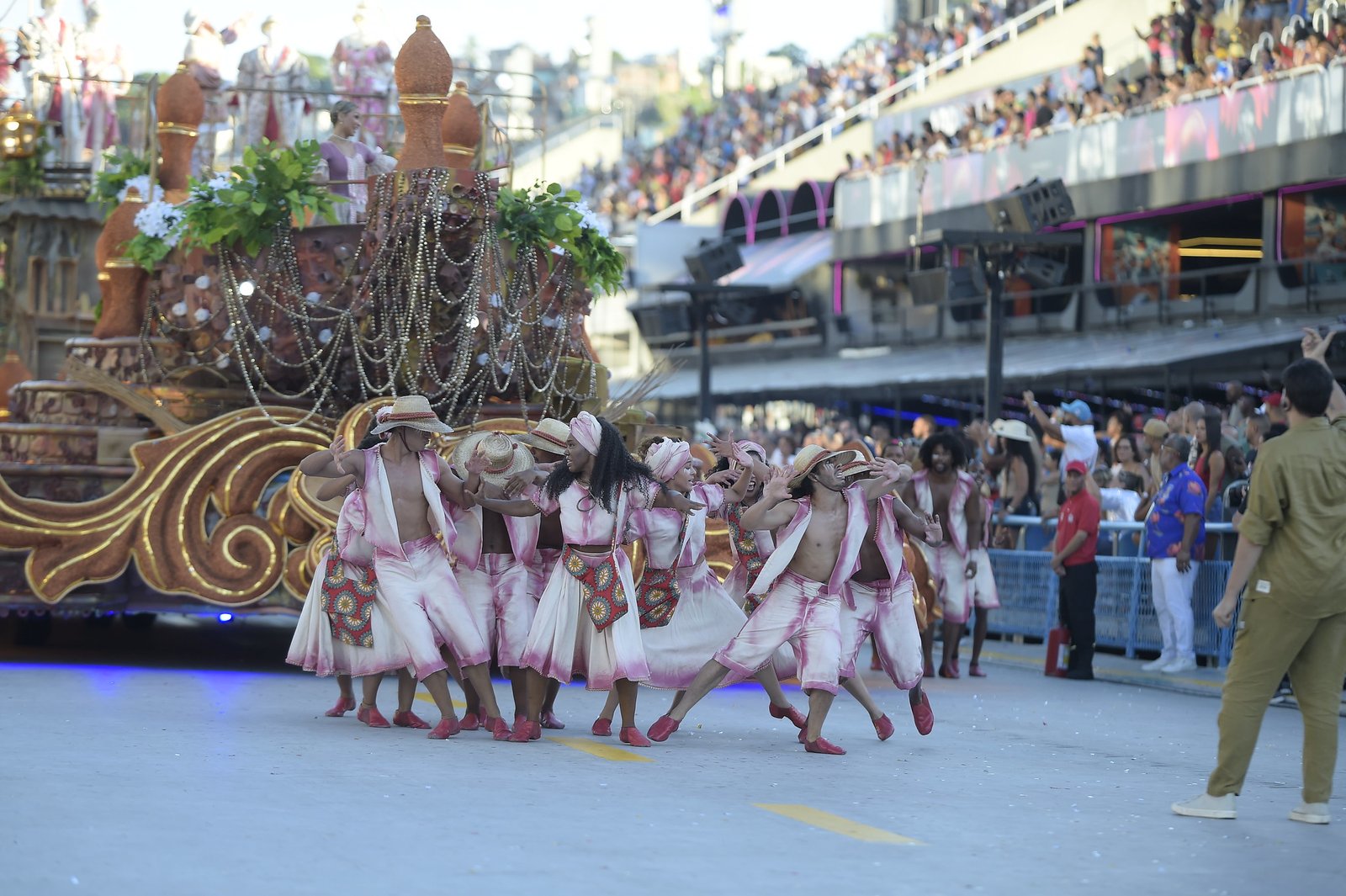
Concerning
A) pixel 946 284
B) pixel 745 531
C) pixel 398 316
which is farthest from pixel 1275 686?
pixel 946 284

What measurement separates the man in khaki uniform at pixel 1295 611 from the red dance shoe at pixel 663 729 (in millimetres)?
2968

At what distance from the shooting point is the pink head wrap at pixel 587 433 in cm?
1042

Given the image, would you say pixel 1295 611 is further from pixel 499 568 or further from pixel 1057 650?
pixel 1057 650

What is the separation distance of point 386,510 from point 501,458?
74cm

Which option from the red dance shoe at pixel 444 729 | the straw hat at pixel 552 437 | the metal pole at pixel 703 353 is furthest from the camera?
the metal pole at pixel 703 353

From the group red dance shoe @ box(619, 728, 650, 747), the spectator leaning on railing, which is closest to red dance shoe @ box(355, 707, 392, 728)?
red dance shoe @ box(619, 728, 650, 747)

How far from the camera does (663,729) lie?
10.3m

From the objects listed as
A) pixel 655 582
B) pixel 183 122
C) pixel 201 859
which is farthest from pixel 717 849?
pixel 183 122

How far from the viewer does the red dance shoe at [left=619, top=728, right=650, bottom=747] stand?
10125mm

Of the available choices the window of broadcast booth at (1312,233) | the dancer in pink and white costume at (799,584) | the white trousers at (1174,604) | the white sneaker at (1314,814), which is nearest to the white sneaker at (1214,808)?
the white sneaker at (1314,814)

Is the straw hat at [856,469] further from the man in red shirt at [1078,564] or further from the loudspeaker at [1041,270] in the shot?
the loudspeaker at [1041,270]

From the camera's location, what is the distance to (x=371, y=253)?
14180 mm

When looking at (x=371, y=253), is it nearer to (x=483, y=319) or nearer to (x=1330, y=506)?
(x=483, y=319)

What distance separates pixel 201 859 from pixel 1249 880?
346 cm
